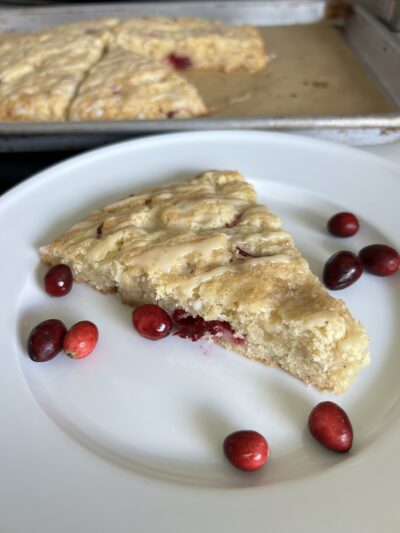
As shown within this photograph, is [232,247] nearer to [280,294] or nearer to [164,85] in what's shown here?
[280,294]

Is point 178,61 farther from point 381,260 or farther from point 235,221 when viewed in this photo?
point 381,260

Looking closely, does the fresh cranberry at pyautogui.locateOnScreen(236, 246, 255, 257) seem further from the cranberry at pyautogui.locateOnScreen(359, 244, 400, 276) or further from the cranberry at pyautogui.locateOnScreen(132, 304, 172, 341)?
the cranberry at pyautogui.locateOnScreen(359, 244, 400, 276)

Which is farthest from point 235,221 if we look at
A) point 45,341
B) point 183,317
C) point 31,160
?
point 31,160

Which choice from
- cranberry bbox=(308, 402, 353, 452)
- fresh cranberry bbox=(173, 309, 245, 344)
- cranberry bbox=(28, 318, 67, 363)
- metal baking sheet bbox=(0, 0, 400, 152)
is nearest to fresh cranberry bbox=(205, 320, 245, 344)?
fresh cranberry bbox=(173, 309, 245, 344)

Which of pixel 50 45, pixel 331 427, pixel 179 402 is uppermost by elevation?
pixel 50 45

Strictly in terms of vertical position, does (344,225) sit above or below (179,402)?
above

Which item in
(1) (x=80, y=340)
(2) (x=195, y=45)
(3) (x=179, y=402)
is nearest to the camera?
(3) (x=179, y=402)

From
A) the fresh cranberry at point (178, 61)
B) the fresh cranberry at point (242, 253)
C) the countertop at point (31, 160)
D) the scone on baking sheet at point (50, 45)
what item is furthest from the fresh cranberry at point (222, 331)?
the fresh cranberry at point (178, 61)
